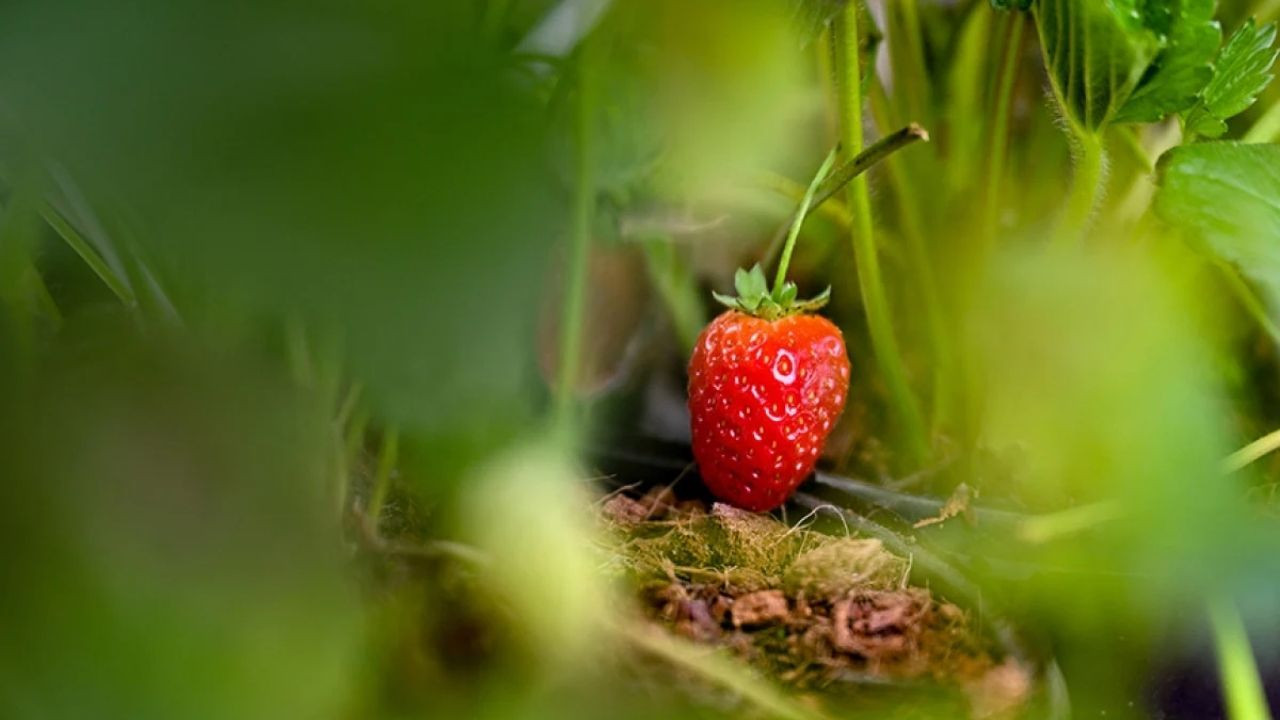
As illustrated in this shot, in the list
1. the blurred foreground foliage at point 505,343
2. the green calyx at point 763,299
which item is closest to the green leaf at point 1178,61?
the blurred foreground foliage at point 505,343

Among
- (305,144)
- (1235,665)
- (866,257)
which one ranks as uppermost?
(305,144)

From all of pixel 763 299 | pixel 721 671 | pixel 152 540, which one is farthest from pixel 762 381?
pixel 152 540

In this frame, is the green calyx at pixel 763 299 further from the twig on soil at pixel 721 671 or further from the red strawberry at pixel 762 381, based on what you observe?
the twig on soil at pixel 721 671

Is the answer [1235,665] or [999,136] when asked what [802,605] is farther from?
[999,136]

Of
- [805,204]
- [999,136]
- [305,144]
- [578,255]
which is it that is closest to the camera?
[305,144]

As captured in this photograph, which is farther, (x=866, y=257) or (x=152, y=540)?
(x=866, y=257)

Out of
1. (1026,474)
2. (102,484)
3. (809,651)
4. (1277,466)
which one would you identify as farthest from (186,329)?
(1277,466)
